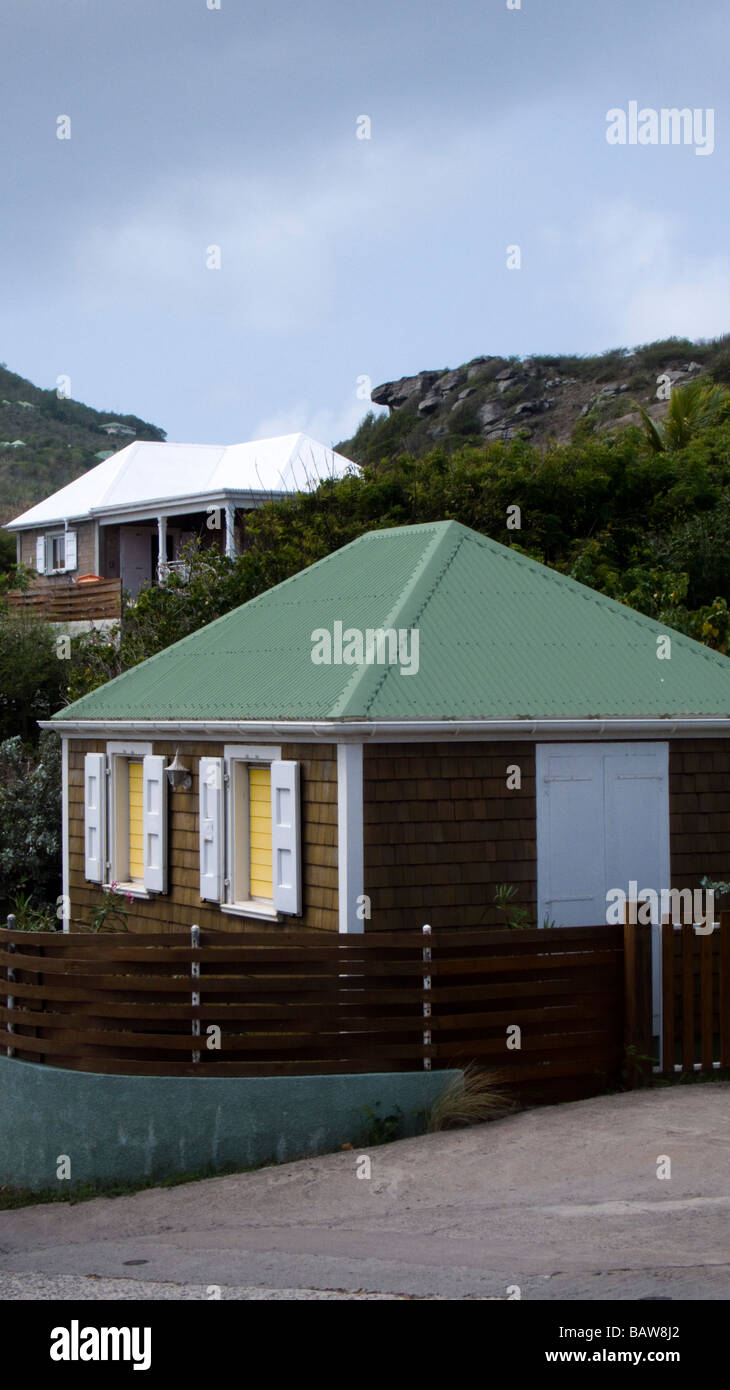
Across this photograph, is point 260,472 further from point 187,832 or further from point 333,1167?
point 333,1167

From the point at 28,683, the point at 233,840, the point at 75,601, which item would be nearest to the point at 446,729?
the point at 233,840

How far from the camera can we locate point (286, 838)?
40.5 ft

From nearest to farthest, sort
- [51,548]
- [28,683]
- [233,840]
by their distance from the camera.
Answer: [233,840], [28,683], [51,548]

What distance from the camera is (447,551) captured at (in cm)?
1420

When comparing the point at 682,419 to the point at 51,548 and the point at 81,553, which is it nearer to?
the point at 81,553

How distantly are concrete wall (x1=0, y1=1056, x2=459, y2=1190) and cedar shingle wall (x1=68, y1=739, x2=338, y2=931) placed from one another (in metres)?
1.64

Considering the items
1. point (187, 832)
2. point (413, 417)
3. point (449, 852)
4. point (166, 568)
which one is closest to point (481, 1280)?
point (449, 852)

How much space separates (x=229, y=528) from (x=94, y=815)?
17.6 m

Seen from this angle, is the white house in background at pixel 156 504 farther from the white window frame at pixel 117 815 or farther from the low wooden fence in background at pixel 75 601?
the white window frame at pixel 117 815

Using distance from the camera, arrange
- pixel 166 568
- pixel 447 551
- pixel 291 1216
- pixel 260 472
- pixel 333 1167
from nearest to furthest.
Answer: pixel 291 1216
pixel 333 1167
pixel 447 551
pixel 166 568
pixel 260 472

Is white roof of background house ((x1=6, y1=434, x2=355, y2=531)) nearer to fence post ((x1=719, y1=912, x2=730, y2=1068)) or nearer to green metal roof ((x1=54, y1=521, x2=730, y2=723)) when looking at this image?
green metal roof ((x1=54, y1=521, x2=730, y2=723))

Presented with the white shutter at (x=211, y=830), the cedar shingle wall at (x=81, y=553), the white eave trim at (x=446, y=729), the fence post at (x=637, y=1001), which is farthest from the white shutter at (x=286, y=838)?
the cedar shingle wall at (x=81, y=553)

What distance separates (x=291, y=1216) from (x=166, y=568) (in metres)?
23.9

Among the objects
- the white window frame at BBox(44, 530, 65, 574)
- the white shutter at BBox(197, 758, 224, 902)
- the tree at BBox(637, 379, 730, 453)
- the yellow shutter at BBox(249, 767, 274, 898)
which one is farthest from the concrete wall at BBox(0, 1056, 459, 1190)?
the white window frame at BBox(44, 530, 65, 574)
